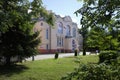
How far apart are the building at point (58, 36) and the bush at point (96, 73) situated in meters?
52.3

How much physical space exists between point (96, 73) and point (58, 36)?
60510 millimetres

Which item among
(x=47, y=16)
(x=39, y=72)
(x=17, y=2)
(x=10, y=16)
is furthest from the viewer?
(x=39, y=72)

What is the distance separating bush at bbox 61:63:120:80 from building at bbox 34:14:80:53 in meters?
52.3

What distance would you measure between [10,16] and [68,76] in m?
5.94

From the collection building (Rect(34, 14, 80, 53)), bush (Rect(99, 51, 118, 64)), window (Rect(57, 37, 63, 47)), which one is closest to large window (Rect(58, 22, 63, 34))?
building (Rect(34, 14, 80, 53))

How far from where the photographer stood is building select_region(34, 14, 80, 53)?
57.9 meters

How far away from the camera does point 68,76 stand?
311cm

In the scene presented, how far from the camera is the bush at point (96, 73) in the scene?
2.98 m


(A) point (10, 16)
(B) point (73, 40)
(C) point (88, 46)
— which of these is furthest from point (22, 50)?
(B) point (73, 40)

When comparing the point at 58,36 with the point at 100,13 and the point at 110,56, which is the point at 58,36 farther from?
the point at 100,13

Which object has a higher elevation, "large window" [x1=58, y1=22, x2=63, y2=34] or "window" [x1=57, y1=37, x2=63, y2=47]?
"large window" [x1=58, y1=22, x2=63, y2=34]

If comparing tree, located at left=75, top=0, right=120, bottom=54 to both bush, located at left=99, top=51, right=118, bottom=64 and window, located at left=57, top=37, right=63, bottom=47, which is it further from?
window, located at left=57, top=37, right=63, bottom=47

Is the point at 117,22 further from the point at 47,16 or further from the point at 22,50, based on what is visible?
the point at 22,50

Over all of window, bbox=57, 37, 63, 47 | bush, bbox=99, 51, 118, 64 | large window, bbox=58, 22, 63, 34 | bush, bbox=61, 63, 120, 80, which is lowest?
bush, bbox=61, 63, 120, 80
